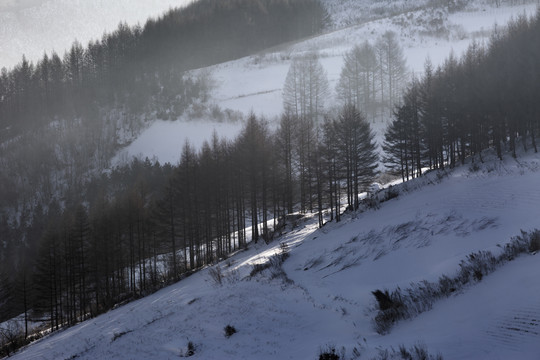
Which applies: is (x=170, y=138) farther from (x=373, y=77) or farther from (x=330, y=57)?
(x=330, y=57)

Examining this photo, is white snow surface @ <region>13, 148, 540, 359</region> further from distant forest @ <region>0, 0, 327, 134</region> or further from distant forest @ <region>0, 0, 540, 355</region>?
distant forest @ <region>0, 0, 327, 134</region>

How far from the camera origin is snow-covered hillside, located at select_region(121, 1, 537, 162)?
70625mm

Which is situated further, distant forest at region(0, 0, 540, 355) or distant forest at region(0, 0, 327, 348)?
distant forest at region(0, 0, 327, 348)

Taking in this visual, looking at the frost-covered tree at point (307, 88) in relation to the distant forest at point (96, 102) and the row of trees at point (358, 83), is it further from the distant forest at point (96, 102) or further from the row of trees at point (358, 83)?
the distant forest at point (96, 102)

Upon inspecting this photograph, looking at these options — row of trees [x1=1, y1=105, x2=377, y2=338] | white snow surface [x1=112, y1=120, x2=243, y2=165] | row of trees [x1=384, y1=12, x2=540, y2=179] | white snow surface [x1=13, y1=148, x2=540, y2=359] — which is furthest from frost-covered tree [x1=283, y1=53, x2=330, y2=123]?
white snow surface [x1=13, y1=148, x2=540, y2=359]

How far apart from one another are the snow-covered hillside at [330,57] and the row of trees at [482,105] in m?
18.4

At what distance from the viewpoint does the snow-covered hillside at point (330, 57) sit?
232 feet

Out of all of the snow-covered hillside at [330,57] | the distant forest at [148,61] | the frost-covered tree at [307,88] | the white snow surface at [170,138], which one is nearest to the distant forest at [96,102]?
the distant forest at [148,61]

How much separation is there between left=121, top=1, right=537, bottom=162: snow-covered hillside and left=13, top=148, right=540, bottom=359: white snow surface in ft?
136

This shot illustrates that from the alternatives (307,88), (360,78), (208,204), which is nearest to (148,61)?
(307,88)

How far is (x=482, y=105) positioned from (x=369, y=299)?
30267 mm

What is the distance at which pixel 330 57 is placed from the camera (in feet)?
280

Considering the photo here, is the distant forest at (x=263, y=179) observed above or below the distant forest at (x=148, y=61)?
below

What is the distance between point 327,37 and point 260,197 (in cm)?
8325
